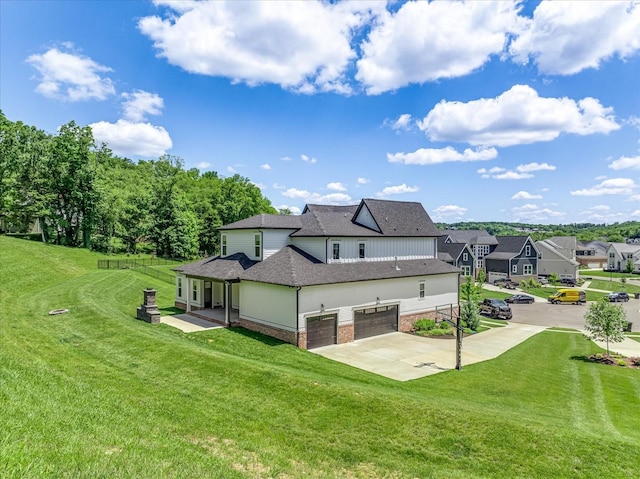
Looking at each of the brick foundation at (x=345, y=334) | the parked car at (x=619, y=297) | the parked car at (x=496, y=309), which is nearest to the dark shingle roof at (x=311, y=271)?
the brick foundation at (x=345, y=334)

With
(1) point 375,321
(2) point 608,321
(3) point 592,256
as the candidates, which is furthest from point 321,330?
(3) point 592,256

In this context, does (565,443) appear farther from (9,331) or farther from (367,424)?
(9,331)

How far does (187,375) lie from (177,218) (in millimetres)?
47455

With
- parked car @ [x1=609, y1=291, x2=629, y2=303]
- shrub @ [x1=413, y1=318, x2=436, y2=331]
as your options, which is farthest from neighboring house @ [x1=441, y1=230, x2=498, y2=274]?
shrub @ [x1=413, y1=318, x2=436, y2=331]

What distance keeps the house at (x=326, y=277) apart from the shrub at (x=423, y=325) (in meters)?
0.39

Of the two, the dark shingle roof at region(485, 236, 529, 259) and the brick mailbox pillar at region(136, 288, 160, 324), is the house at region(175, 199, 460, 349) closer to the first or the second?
the brick mailbox pillar at region(136, 288, 160, 324)

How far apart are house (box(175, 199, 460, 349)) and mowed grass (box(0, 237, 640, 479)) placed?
284 cm

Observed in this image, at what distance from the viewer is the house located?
20625mm

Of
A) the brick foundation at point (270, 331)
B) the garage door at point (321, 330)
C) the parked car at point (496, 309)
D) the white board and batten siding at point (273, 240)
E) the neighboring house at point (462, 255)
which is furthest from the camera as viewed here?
the neighboring house at point (462, 255)

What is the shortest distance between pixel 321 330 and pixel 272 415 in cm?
1078

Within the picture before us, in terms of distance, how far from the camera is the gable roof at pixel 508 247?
5999cm

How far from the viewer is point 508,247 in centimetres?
6159

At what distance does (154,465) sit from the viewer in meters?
5.98

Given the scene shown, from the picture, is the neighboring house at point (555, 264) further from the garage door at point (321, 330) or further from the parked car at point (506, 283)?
the garage door at point (321, 330)
